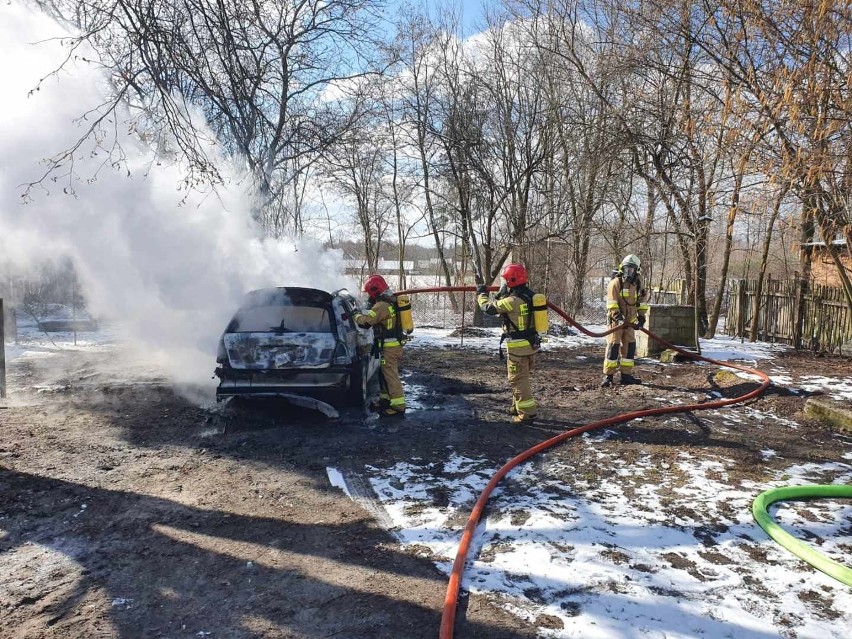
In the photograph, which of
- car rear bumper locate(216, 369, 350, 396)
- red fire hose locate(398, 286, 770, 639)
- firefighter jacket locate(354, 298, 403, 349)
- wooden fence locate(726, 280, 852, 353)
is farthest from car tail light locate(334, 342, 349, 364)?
wooden fence locate(726, 280, 852, 353)

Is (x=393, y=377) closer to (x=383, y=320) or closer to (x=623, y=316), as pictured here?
(x=383, y=320)

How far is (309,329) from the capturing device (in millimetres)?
6148

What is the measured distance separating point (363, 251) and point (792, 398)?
1126 inches

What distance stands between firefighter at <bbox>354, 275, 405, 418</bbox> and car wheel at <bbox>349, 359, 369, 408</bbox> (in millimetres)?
241

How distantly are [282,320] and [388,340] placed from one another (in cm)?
126

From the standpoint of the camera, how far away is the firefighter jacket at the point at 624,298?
26.9ft

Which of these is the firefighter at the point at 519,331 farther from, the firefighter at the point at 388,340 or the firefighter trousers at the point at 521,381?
the firefighter at the point at 388,340

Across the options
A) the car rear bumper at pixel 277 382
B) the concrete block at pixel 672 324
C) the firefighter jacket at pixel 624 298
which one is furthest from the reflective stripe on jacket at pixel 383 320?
the concrete block at pixel 672 324

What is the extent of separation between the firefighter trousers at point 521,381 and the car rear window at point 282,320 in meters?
2.13

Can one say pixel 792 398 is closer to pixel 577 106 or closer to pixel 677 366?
pixel 677 366

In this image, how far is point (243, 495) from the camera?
429cm

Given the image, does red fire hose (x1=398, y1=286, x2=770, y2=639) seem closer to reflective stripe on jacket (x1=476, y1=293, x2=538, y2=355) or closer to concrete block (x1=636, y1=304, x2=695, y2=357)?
concrete block (x1=636, y1=304, x2=695, y2=357)

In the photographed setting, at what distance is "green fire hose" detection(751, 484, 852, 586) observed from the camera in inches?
118

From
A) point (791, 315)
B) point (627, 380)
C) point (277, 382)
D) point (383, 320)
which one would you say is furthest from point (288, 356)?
point (791, 315)
